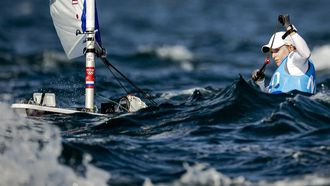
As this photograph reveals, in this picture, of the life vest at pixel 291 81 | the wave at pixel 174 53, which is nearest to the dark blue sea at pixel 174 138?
the life vest at pixel 291 81

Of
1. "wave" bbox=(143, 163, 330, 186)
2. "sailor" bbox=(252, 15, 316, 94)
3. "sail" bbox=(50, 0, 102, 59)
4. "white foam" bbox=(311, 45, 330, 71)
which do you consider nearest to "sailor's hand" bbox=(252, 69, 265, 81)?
"sailor" bbox=(252, 15, 316, 94)

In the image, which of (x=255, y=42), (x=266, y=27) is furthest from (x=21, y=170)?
Result: (x=266, y=27)

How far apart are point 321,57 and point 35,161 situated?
2127 centimetres

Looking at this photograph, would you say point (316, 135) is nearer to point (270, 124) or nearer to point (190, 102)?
point (270, 124)

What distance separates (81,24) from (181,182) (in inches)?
252

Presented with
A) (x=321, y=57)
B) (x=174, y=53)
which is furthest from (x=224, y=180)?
(x=174, y=53)

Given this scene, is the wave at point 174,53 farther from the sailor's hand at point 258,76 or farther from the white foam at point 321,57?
the sailor's hand at point 258,76

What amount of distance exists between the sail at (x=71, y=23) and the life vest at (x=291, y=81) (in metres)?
3.28

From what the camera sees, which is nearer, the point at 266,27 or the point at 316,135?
the point at 316,135

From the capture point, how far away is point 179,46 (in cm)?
3622

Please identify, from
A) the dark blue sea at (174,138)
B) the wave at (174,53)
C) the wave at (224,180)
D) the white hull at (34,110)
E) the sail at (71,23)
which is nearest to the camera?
the wave at (224,180)

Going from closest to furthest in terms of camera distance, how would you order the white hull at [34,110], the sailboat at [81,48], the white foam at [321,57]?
1. the white hull at [34,110]
2. the sailboat at [81,48]
3. the white foam at [321,57]

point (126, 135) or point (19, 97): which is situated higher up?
point (19, 97)

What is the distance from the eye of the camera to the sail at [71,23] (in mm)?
16562
